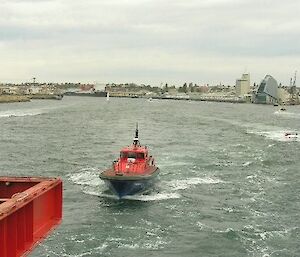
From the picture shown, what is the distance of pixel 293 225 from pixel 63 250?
15.1 metres

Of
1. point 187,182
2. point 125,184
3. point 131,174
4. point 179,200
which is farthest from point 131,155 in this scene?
point 179,200

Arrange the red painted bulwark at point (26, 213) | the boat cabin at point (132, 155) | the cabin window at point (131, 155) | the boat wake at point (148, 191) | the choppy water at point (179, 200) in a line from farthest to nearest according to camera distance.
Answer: the cabin window at point (131, 155), the boat cabin at point (132, 155), the boat wake at point (148, 191), the choppy water at point (179, 200), the red painted bulwark at point (26, 213)

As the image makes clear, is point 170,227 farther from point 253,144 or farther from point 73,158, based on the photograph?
point 253,144

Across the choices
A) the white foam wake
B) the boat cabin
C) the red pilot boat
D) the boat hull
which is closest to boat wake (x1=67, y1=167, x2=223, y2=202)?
the white foam wake

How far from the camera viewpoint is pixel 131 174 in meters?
42.6

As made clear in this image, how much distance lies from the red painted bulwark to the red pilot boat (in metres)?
27.6

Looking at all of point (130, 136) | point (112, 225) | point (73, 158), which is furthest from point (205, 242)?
point (130, 136)

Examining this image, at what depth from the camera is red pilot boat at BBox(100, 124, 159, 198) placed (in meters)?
41.2

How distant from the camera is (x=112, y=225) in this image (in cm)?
3406

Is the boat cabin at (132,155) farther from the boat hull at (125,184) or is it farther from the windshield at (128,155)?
the boat hull at (125,184)

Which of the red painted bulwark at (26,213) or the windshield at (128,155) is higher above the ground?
the red painted bulwark at (26,213)

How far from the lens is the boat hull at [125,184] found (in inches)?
1618

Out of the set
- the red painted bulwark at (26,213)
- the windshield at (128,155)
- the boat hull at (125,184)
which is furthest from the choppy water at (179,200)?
the red painted bulwark at (26,213)

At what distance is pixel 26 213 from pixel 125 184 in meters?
30.5
